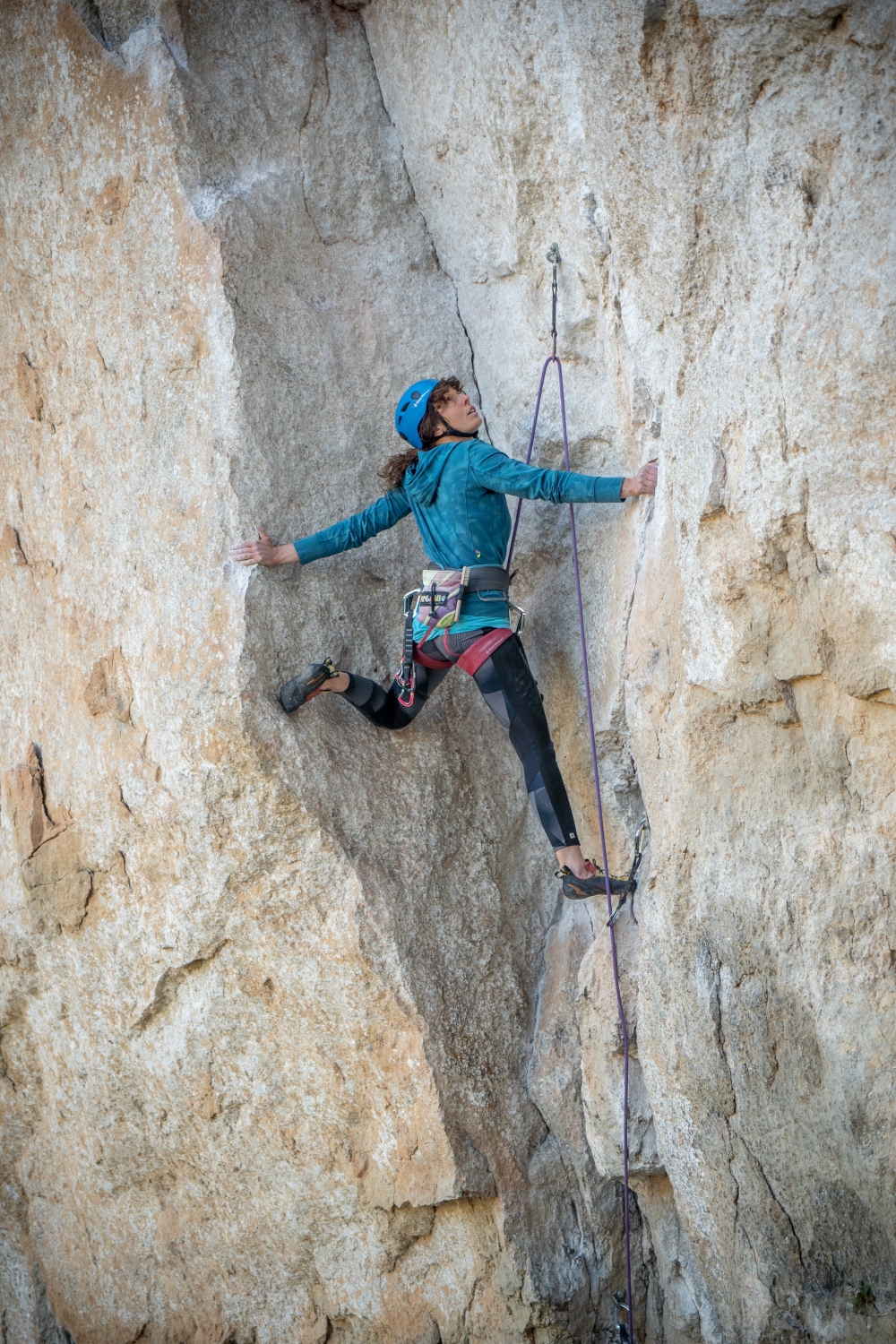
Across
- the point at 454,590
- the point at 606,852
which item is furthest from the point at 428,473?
the point at 606,852

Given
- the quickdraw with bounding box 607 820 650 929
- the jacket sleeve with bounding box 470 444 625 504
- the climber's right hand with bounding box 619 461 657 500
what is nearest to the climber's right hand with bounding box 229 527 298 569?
the jacket sleeve with bounding box 470 444 625 504

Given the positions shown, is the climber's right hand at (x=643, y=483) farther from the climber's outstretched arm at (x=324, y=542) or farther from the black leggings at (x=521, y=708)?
the climber's outstretched arm at (x=324, y=542)

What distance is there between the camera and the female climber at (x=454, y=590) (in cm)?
479

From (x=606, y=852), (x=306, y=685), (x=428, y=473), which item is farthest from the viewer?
(x=606, y=852)

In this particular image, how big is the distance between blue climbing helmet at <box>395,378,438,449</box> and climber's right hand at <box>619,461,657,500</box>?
892 mm

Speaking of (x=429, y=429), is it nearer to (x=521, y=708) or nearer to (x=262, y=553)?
(x=262, y=553)

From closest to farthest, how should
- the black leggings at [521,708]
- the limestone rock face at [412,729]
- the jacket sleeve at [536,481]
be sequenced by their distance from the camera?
the limestone rock face at [412,729], the jacket sleeve at [536,481], the black leggings at [521,708]

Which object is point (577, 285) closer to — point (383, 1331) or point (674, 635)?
point (674, 635)

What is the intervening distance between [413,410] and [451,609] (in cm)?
80

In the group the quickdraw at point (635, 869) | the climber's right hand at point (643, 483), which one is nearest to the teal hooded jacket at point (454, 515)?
the climber's right hand at point (643, 483)

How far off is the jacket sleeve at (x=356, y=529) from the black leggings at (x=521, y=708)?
486 mm

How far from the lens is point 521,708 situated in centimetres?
485

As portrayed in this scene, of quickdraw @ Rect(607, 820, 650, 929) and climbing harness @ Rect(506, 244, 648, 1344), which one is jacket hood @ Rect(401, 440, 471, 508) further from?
quickdraw @ Rect(607, 820, 650, 929)

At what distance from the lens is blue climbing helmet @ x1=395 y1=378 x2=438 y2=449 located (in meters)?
4.89
